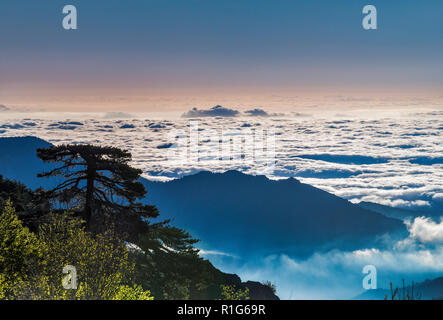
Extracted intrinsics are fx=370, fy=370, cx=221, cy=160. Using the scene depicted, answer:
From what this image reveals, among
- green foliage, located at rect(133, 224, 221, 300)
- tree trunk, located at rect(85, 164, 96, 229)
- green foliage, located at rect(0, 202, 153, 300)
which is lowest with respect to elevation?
green foliage, located at rect(133, 224, 221, 300)

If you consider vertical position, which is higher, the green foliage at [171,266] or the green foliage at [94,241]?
the green foliage at [94,241]

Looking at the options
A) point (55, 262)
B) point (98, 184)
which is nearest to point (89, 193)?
point (98, 184)

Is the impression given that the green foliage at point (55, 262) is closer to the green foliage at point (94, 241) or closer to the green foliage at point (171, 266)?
the green foliage at point (94, 241)

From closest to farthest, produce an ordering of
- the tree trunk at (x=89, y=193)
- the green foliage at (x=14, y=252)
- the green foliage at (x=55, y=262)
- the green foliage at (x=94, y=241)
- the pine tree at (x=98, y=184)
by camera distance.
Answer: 1. the green foliage at (x=55, y=262)
2. the green foliage at (x=94, y=241)
3. the green foliage at (x=14, y=252)
4. the pine tree at (x=98, y=184)
5. the tree trunk at (x=89, y=193)

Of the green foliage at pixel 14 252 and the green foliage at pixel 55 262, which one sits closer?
the green foliage at pixel 55 262

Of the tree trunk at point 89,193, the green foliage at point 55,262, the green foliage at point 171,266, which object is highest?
the tree trunk at point 89,193

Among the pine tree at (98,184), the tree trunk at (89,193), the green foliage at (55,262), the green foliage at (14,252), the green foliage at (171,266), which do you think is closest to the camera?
the green foliage at (55,262)

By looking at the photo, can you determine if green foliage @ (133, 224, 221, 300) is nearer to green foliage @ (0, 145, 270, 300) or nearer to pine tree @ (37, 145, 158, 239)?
green foliage @ (0, 145, 270, 300)

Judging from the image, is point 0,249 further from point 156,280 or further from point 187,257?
point 187,257

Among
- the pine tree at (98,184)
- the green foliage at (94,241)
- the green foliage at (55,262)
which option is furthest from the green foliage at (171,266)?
the green foliage at (55,262)

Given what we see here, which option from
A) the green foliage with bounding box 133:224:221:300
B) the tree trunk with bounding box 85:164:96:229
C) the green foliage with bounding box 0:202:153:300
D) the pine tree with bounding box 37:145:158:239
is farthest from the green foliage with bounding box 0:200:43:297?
the green foliage with bounding box 133:224:221:300

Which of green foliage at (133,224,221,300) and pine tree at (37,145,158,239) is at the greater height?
pine tree at (37,145,158,239)

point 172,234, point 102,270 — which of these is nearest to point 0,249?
point 102,270
